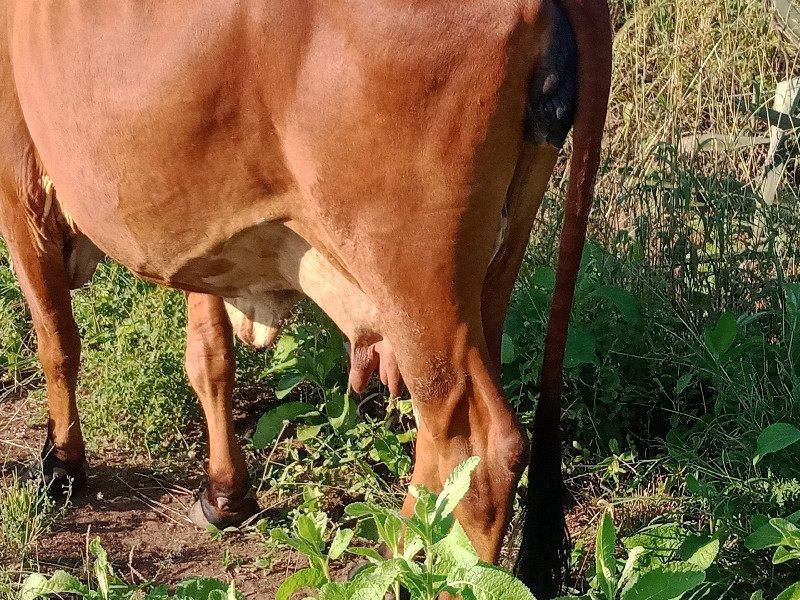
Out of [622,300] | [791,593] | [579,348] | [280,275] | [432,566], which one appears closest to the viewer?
[432,566]

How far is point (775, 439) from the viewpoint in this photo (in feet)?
8.84

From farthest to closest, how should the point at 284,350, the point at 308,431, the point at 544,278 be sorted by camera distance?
the point at 284,350 → the point at 308,431 → the point at 544,278

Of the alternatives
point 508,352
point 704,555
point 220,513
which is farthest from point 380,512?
point 220,513

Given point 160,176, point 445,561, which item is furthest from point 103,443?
point 445,561

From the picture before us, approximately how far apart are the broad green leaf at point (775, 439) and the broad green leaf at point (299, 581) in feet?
3.97

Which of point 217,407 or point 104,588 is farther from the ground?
point 104,588

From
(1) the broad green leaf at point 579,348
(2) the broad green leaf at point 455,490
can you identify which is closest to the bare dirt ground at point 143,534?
(1) the broad green leaf at point 579,348

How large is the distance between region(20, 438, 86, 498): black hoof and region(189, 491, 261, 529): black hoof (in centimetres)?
46

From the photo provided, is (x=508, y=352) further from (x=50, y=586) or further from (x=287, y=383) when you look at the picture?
(x=50, y=586)

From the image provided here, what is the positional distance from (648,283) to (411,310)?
173 centimetres

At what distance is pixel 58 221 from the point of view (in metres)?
3.45

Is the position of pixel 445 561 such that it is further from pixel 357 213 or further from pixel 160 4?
pixel 160 4

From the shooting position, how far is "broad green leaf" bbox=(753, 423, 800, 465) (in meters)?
2.66

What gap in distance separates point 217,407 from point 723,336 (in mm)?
1766
